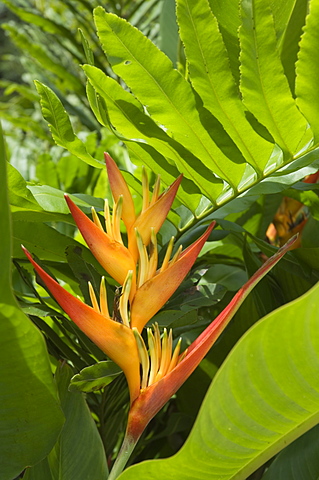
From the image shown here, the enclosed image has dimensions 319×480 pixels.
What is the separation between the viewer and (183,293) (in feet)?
1.65

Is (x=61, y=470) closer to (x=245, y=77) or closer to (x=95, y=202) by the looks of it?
(x=95, y=202)

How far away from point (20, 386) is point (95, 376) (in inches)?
2.9

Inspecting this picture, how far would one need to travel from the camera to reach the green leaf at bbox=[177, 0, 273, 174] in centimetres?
45

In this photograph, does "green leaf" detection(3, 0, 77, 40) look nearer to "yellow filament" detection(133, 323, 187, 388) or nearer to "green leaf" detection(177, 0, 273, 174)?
"green leaf" detection(177, 0, 273, 174)

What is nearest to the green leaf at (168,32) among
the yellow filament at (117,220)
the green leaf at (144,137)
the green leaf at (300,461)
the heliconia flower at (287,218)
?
the heliconia flower at (287,218)

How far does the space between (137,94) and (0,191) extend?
0.21m

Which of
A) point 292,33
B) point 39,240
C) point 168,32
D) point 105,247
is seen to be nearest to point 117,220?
point 105,247

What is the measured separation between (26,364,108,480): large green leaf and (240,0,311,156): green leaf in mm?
263

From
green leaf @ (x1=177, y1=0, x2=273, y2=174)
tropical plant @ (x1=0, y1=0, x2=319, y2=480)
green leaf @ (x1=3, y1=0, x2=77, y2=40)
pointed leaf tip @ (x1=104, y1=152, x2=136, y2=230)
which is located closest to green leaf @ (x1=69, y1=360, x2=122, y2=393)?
tropical plant @ (x1=0, y1=0, x2=319, y2=480)

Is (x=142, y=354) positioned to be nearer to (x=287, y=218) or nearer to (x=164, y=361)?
(x=164, y=361)

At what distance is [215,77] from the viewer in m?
0.47

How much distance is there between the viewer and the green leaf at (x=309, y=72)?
1.35 ft

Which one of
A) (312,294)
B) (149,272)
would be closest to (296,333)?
A: (312,294)

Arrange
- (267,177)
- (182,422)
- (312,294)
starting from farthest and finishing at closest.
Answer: (182,422), (267,177), (312,294)
